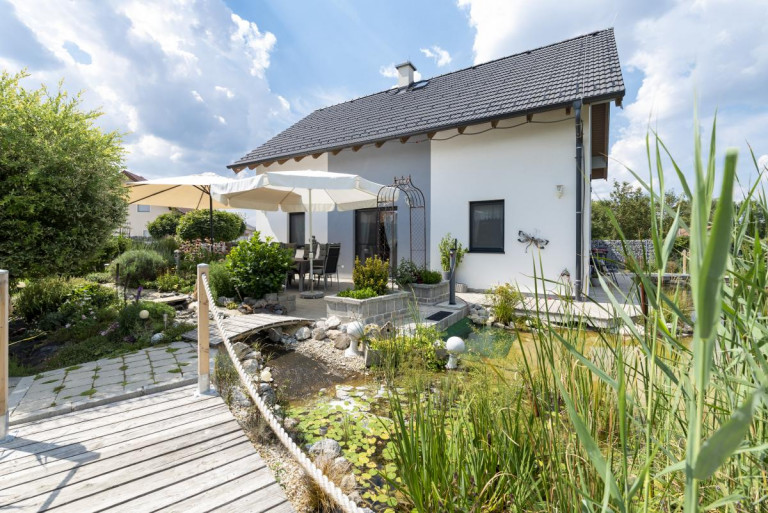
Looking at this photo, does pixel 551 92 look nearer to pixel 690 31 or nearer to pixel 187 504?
pixel 690 31

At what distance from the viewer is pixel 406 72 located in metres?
12.2

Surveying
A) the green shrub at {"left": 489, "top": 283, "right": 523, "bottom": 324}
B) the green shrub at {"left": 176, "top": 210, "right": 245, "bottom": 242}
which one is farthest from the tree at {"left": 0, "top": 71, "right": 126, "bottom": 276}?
the green shrub at {"left": 176, "top": 210, "right": 245, "bottom": 242}

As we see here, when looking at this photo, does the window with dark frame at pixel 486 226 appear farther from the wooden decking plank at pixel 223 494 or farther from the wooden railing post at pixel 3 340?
the wooden railing post at pixel 3 340

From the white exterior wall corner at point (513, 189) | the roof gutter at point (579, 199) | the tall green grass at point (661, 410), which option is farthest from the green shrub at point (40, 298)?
the roof gutter at point (579, 199)

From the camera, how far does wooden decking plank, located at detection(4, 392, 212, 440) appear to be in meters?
2.40

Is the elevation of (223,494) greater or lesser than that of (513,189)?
lesser

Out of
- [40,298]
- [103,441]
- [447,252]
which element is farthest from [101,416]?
[447,252]

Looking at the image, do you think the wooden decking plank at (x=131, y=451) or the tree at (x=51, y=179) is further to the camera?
the tree at (x=51, y=179)

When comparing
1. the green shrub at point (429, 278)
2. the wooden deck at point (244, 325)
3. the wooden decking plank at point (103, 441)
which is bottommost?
the wooden decking plank at point (103, 441)

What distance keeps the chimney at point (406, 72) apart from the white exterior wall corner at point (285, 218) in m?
4.11

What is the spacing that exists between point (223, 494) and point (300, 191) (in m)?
7.57

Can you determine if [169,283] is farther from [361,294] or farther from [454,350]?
[454,350]

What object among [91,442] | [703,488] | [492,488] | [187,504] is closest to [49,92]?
[91,442]

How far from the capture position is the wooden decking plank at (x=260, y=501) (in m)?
1.80
